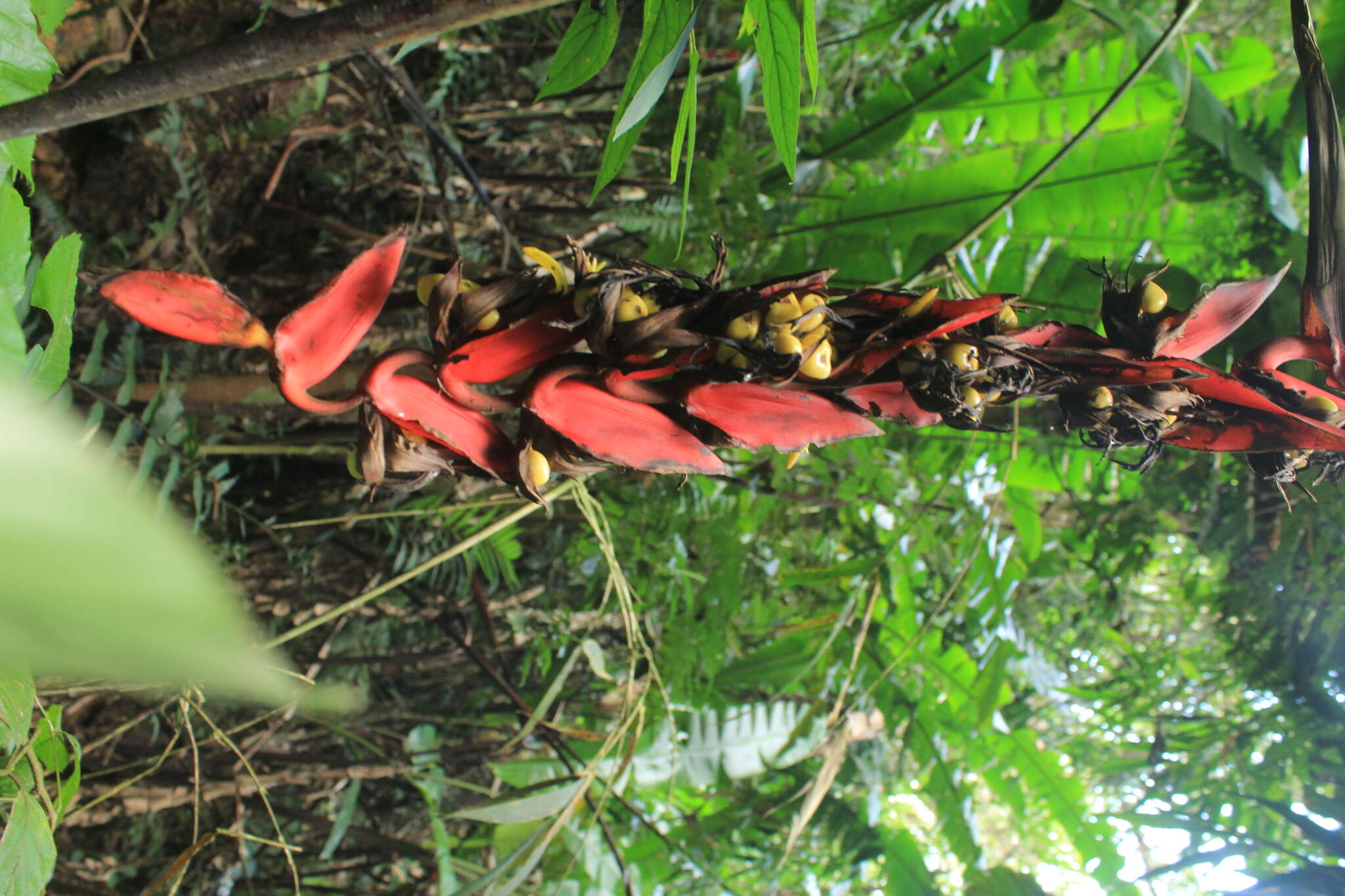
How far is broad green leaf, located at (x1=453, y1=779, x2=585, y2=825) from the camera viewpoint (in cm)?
88

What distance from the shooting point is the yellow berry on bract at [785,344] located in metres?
0.51

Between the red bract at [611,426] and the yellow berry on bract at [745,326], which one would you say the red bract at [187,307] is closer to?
the red bract at [611,426]

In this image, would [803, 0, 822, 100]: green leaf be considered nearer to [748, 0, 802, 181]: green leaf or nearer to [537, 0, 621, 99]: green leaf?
[748, 0, 802, 181]: green leaf

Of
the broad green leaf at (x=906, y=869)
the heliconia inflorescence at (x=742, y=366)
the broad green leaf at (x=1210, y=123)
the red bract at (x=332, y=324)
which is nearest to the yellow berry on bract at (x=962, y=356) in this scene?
the heliconia inflorescence at (x=742, y=366)

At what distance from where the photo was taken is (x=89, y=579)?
0.36 feet

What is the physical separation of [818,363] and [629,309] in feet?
0.42

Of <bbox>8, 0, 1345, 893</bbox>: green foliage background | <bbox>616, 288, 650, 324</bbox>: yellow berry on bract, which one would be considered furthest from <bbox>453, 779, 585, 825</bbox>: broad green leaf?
<bbox>616, 288, 650, 324</bbox>: yellow berry on bract

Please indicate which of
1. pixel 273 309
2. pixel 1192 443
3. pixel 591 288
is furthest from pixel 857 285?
pixel 273 309

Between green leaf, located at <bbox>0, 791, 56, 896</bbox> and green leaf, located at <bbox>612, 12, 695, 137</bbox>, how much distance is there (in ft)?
1.89

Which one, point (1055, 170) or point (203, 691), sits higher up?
point (1055, 170)

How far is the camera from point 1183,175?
123 centimetres

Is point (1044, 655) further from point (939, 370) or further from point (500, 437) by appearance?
point (500, 437)

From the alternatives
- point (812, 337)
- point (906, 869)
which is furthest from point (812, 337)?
point (906, 869)

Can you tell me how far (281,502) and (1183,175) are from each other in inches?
57.5
